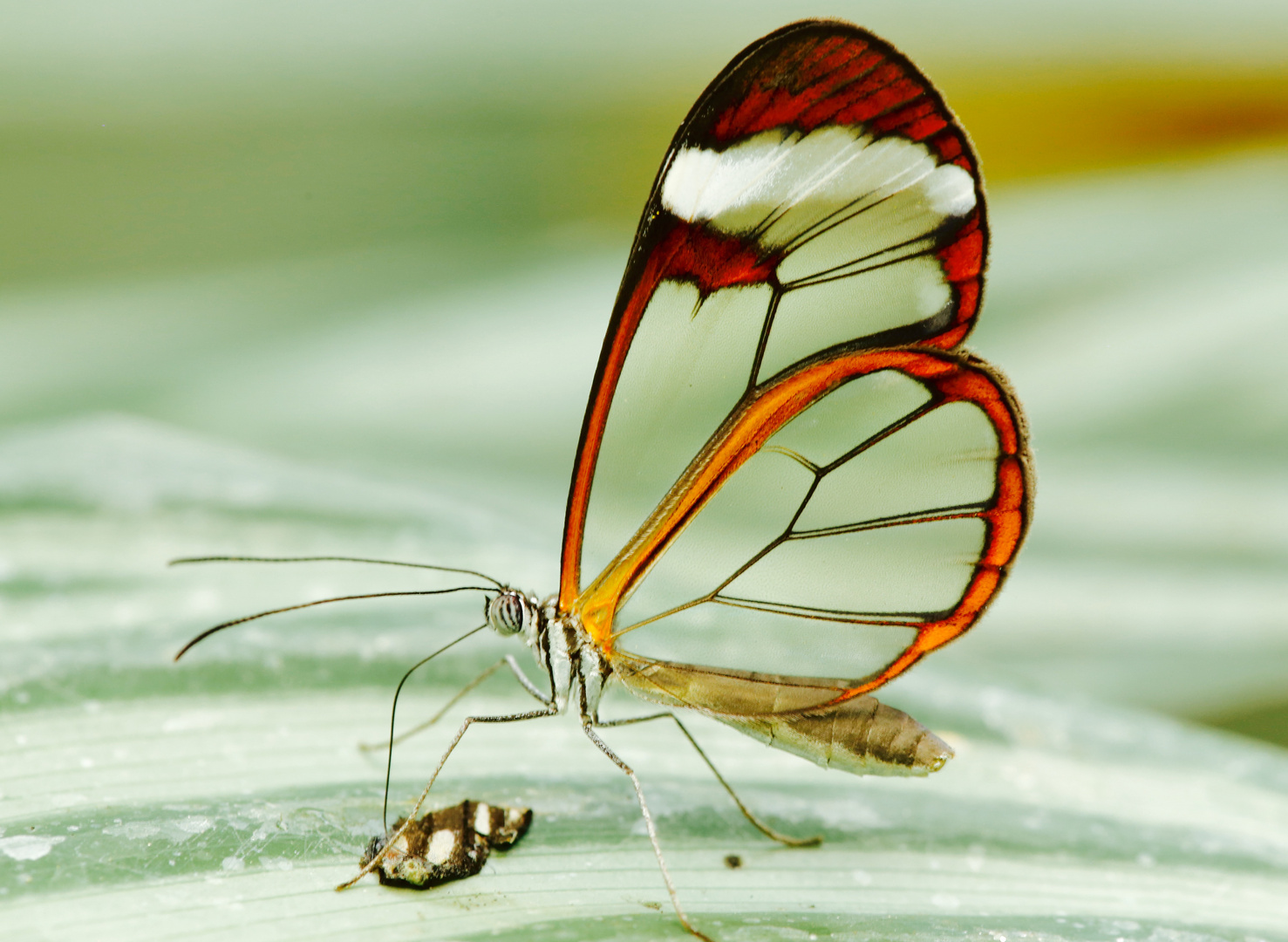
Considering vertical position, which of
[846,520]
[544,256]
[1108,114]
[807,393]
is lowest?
[846,520]

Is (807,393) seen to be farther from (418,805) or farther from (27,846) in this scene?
(27,846)

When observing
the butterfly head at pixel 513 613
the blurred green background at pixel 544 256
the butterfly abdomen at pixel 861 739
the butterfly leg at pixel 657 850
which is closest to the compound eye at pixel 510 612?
the butterfly head at pixel 513 613

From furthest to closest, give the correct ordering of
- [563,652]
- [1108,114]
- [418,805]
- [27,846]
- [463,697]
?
[1108,114] → [463,697] → [563,652] → [418,805] → [27,846]

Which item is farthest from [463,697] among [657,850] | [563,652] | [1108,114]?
[1108,114]

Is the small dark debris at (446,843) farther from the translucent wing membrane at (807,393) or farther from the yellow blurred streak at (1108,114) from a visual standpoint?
the yellow blurred streak at (1108,114)

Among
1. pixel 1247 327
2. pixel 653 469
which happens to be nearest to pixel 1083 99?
pixel 1247 327

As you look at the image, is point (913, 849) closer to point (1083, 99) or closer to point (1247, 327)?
point (1247, 327)
